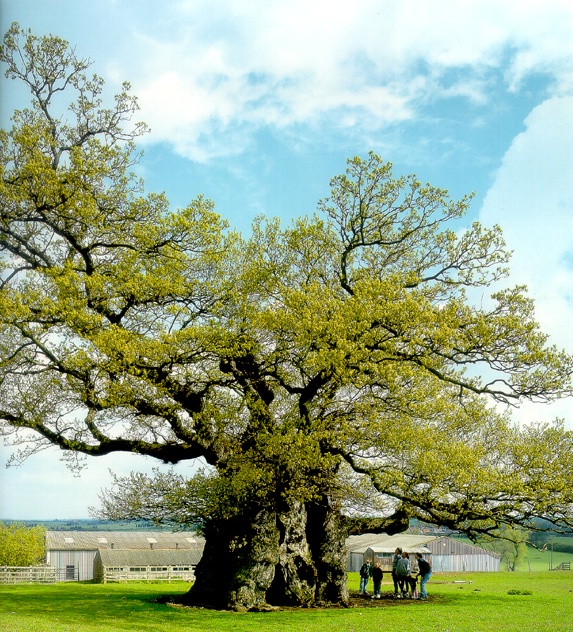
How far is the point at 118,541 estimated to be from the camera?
289ft

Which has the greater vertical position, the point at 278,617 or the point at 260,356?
the point at 260,356

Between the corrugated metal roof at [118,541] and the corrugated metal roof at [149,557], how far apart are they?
2.79 meters

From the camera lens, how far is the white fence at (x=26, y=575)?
52.3 meters

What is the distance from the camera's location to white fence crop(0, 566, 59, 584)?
5233cm

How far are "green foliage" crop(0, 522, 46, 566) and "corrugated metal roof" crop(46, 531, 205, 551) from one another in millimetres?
9067

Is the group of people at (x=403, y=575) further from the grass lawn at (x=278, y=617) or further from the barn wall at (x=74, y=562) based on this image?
the barn wall at (x=74, y=562)

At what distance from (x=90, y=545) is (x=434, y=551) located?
40786 millimetres

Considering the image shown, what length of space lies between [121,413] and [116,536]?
69236 mm

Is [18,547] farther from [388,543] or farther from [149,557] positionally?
[388,543]

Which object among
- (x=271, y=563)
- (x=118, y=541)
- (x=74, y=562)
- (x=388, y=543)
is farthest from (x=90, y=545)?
(x=271, y=563)

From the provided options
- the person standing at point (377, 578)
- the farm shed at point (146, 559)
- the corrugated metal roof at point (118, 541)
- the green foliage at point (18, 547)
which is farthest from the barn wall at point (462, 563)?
the person standing at point (377, 578)

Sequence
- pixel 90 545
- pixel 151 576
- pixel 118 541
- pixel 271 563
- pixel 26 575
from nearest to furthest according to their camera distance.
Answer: pixel 271 563, pixel 26 575, pixel 151 576, pixel 90 545, pixel 118 541

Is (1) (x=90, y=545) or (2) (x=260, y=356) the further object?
(1) (x=90, y=545)

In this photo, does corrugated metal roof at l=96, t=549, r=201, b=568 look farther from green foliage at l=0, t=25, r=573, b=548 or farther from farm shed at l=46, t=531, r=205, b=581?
green foliage at l=0, t=25, r=573, b=548
